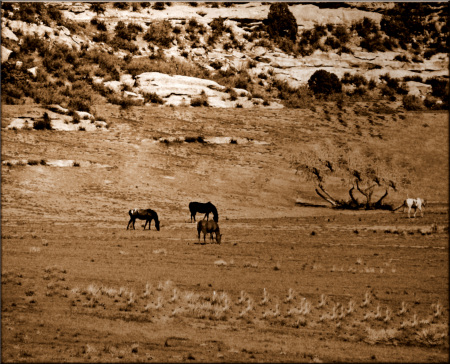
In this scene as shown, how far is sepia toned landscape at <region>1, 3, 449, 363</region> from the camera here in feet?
37.8

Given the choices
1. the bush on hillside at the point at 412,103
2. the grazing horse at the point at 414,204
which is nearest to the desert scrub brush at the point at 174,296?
the grazing horse at the point at 414,204

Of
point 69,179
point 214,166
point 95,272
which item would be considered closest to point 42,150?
point 69,179

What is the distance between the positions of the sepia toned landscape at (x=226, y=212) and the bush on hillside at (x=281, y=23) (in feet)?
4.08

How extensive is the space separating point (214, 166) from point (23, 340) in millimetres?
26515

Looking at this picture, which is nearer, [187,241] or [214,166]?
[187,241]

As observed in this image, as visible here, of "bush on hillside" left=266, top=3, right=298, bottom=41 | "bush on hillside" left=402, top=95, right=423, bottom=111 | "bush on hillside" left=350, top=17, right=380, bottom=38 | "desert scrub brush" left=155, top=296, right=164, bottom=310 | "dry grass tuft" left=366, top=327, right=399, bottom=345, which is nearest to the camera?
"dry grass tuft" left=366, top=327, right=399, bottom=345

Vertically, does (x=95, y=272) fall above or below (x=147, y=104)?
below

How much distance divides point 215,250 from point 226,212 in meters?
9.94

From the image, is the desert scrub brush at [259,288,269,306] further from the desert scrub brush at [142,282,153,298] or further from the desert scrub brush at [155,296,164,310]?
the desert scrub brush at [142,282,153,298]

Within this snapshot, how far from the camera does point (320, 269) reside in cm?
1778

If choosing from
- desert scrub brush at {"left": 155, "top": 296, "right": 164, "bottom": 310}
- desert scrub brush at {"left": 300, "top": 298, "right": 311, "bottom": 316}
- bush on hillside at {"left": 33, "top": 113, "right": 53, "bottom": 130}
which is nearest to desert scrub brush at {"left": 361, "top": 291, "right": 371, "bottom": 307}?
desert scrub brush at {"left": 300, "top": 298, "right": 311, "bottom": 316}

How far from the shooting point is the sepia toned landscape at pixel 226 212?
11.5 meters

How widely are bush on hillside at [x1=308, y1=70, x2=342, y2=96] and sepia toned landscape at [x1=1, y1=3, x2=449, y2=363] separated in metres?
0.34

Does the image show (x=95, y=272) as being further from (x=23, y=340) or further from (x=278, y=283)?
(x=23, y=340)
